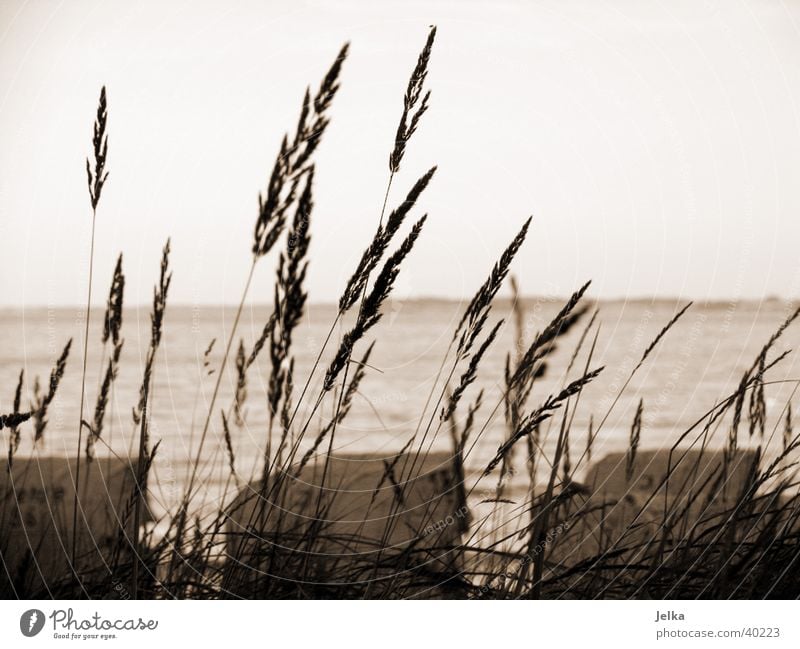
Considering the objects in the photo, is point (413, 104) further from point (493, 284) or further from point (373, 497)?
point (373, 497)

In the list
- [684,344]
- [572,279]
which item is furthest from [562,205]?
[684,344]

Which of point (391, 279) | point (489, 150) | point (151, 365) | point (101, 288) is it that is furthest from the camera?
point (489, 150)

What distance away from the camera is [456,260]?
73.0 inches

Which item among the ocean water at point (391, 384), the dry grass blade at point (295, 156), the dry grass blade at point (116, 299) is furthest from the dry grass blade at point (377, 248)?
the ocean water at point (391, 384)

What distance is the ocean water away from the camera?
3000 millimetres

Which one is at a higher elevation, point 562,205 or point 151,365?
point 562,205

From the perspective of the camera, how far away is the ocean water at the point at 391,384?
3.00 m

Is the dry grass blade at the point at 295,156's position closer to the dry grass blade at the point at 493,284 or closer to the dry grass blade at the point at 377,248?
the dry grass blade at the point at 377,248

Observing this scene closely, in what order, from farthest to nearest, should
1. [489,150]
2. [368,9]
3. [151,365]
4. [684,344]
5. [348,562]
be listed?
[684,344]
[489,150]
[368,9]
[348,562]
[151,365]

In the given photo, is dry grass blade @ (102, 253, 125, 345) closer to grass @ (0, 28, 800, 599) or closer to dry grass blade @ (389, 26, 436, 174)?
grass @ (0, 28, 800, 599)
